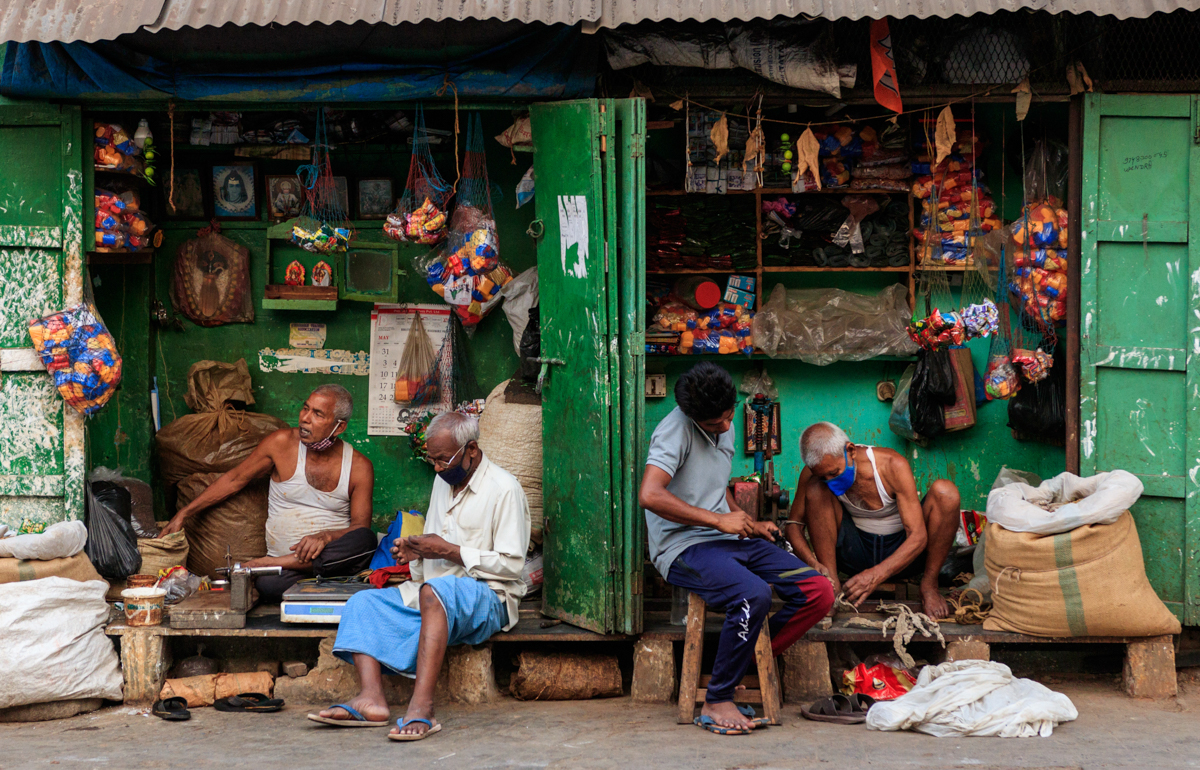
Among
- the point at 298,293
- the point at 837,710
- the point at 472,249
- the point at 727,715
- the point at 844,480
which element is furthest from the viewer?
the point at 298,293

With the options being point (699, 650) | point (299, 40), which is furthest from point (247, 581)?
point (299, 40)

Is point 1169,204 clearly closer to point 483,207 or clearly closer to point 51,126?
point 483,207

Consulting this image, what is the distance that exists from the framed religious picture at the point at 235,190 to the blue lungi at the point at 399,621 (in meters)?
2.66

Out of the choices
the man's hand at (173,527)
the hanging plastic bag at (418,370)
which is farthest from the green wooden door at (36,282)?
Result: the hanging plastic bag at (418,370)

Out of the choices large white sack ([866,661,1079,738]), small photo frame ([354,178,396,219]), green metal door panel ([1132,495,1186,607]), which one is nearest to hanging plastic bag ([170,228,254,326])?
small photo frame ([354,178,396,219])

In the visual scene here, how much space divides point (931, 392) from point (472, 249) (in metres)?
2.66

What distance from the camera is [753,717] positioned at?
4559mm

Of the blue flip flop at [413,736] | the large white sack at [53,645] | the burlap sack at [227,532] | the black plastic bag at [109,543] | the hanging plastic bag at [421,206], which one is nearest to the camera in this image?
the blue flip flop at [413,736]

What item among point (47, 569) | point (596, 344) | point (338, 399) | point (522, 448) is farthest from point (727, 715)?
point (47, 569)

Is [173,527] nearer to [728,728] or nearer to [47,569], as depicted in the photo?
[47,569]

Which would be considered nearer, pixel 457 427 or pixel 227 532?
pixel 457 427

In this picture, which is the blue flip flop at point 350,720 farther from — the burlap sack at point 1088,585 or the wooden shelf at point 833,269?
the wooden shelf at point 833,269

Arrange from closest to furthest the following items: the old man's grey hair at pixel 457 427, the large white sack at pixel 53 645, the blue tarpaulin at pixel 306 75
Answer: the large white sack at pixel 53 645 → the old man's grey hair at pixel 457 427 → the blue tarpaulin at pixel 306 75

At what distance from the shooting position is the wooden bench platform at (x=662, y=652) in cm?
494
